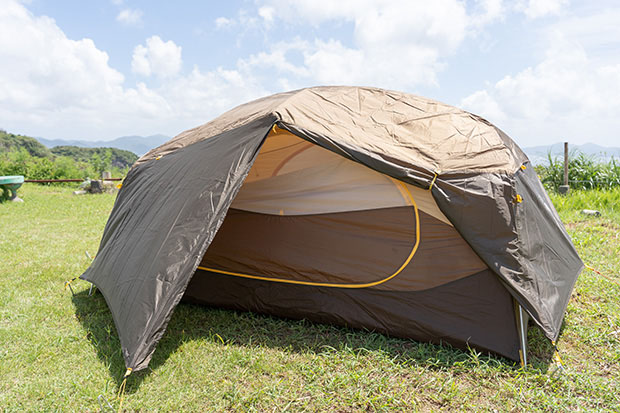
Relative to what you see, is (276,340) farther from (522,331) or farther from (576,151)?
(576,151)

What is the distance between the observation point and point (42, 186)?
1024 centimetres

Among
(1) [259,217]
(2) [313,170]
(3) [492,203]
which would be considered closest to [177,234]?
(1) [259,217]

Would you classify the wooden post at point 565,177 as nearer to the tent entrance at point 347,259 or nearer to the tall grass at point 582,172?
the tall grass at point 582,172

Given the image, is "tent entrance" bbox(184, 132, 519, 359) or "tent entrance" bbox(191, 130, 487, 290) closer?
"tent entrance" bbox(184, 132, 519, 359)

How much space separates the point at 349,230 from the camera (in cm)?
284

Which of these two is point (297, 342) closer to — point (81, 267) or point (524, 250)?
point (524, 250)

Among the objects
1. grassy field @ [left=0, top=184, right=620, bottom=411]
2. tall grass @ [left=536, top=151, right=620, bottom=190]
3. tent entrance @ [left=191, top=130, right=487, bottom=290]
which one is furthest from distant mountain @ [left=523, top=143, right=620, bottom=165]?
tent entrance @ [left=191, top=130, right=487, bottom=290]

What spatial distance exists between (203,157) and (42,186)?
9367mm

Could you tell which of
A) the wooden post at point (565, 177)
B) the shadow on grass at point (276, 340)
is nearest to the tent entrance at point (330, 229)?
the shadow on grass at point (276, 340)

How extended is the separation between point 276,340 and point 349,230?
32.5 inches

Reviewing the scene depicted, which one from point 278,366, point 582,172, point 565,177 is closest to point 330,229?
point 278,366

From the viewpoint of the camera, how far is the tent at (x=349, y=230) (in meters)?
2.36

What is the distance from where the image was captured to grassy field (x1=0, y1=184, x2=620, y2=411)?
2064 mm

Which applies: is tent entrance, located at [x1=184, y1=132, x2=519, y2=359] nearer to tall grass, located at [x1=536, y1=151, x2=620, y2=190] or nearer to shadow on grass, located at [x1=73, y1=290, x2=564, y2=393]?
shadow on grass, located at [x1=73, y1=290, x2=564, y2=393]
